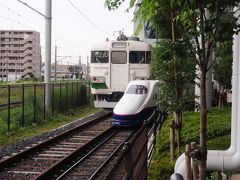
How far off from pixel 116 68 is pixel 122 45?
49.3 inches

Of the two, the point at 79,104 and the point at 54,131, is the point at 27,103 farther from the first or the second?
the point at 79,104

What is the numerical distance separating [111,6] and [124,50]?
17472mm

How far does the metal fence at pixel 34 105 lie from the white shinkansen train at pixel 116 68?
2368mm

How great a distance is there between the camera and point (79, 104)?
95.1 ft

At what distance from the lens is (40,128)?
61.3 feet

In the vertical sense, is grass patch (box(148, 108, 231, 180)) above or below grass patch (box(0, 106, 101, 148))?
above

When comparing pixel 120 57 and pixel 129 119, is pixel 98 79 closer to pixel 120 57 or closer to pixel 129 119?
pixel 120 57

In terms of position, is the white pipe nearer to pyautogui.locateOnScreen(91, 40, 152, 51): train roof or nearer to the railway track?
the railway track

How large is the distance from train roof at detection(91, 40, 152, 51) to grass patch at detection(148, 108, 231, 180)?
26.0 ft

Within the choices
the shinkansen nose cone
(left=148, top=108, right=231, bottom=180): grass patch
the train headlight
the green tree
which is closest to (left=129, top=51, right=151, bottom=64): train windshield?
A: the train headlight

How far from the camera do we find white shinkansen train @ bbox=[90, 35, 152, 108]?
73.9 ft

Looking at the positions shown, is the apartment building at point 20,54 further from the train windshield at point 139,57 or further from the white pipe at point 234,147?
the white pipe at point 234,147

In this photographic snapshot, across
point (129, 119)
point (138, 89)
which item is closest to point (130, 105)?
point (129, 119)

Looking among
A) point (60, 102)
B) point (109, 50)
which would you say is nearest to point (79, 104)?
point (60, 102)
